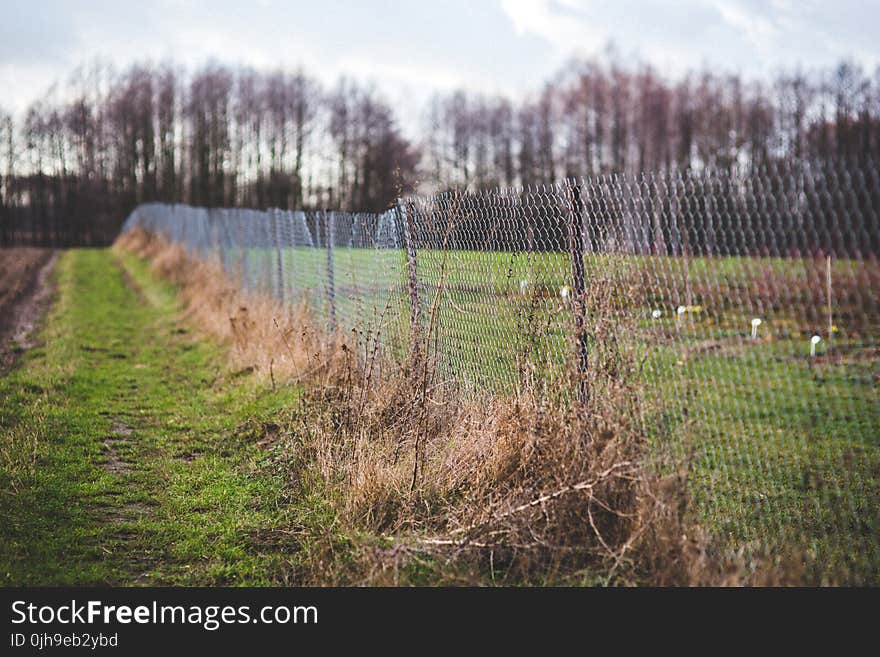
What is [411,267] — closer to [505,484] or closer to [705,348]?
[505,484]

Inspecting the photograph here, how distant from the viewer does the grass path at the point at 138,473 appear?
13.8 feet

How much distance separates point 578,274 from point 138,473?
141 inches

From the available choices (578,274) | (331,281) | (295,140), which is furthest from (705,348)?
(295,140)

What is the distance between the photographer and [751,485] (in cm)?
564

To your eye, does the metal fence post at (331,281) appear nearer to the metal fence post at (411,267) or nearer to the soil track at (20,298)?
the metal fence post at (411,267)

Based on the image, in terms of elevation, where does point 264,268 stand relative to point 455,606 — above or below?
above

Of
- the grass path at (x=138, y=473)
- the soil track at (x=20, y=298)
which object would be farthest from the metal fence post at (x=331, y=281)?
the soil track at (x=20, y=298)

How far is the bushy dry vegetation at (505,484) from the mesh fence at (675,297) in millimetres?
163

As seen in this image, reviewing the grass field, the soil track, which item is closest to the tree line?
the soil track

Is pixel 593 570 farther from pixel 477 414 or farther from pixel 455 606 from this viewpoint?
pixel 477 414

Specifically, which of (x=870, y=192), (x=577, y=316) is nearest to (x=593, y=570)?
(x=577, y=316)

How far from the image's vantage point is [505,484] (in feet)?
13.6

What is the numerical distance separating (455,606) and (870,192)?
2423 millimetres

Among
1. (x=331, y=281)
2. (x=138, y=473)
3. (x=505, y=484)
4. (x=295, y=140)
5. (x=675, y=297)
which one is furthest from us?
(x=295, y=140)
